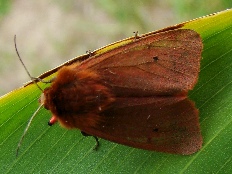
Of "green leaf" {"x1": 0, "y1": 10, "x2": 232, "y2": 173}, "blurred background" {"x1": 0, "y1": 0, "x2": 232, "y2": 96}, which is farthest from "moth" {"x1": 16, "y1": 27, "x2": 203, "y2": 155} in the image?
"blurred background" {"x1": 0, "y1": 0, "x2": 232, "y2": 96}

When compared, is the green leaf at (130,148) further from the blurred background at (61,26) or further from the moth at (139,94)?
the blurred background at (61,26)

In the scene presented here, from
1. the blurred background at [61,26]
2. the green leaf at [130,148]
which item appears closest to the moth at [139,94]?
the green leaf at [130,148]

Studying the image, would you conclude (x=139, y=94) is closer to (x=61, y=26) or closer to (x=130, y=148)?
(x=130, y=148)

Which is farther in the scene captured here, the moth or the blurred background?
the blurred background

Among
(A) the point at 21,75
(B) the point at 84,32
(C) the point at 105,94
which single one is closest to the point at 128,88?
(C) the point at 105,94

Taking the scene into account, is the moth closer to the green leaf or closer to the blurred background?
the green leaf

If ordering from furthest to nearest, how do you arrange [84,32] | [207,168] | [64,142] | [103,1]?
1. [84,32]
2. [103,1]
3. [64,142]
4. [207,168]

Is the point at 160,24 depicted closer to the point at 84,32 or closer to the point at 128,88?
the point at 84,32
